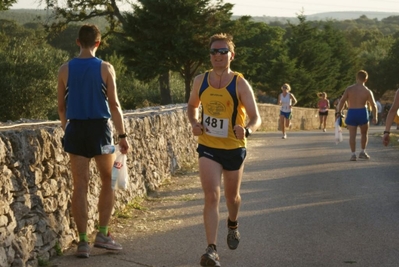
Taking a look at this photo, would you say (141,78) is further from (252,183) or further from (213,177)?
(213,177)

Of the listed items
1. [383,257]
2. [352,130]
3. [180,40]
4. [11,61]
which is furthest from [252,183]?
[11,61]

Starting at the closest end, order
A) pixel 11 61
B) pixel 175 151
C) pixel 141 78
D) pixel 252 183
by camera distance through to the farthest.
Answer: pixel 252 183
pixel 175 151
pixel 141 78
pixel 11 61

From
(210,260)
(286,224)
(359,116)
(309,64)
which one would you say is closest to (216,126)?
(210,260)

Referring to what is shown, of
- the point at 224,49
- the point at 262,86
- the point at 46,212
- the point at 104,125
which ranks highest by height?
the point at 224,49

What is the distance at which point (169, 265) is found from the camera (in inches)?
300

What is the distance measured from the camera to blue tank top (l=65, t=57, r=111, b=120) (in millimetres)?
7867

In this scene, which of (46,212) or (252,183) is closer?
(46,212)

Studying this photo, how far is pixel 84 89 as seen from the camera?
7.88 metres

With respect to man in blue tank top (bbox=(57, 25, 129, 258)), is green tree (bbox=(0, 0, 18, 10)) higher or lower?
higher

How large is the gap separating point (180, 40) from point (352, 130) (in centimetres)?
1545

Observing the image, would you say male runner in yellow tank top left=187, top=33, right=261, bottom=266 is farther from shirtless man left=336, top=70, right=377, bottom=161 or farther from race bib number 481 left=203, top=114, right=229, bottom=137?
shirtless man left=336, top=70, right=377, bottom=161

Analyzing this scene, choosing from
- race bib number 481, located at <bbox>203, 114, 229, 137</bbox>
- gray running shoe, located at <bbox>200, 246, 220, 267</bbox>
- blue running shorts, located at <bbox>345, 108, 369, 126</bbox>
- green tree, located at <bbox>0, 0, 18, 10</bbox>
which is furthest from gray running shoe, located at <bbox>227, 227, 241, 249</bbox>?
green tree, located at <bbox>0, 0, 18, 10</bbox>

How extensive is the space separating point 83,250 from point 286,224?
2.73 meters

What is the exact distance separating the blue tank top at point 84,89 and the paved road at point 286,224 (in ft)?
4.09
